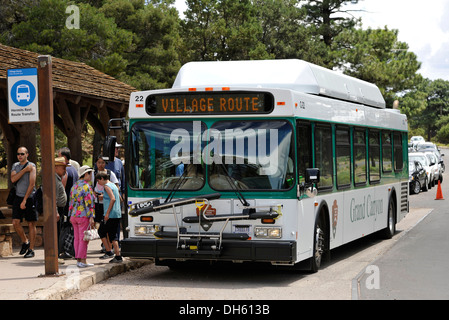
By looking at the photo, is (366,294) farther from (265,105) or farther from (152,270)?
(152,270)

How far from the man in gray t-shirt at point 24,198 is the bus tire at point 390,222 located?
303 inches

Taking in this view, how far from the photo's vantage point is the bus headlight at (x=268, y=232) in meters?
10.6

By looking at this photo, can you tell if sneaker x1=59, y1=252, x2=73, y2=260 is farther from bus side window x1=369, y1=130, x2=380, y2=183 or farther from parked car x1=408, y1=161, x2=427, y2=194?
parked car x1=408, y1=161, x2=427, y2=194

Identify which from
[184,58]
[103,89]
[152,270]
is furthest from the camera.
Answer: [184,58]

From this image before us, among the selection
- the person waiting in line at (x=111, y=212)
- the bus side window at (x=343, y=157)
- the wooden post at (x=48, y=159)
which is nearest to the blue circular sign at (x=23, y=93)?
Result: the wooden post at (x=48, y=159)

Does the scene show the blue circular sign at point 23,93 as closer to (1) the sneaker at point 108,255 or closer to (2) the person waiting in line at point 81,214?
(2) the person waiting in line at point 81,214

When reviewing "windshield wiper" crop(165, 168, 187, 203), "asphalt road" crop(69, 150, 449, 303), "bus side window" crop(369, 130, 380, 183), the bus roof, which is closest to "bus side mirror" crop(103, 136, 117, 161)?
"windshield wiper" crop(165, 168, 187, 203)

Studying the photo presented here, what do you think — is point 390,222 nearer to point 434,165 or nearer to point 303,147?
point 303,147

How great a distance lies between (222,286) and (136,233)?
1.48m

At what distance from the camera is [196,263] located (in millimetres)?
13047

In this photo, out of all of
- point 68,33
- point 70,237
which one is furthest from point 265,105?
point 68,33

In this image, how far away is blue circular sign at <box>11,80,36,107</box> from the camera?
35.7ft

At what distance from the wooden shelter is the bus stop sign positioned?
392 cm

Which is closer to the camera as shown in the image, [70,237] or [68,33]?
[70,237]
